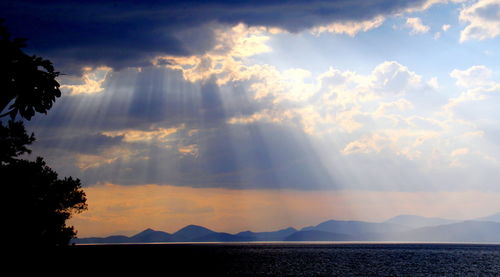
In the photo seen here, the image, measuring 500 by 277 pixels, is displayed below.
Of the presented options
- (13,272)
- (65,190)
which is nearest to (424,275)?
(65,190)

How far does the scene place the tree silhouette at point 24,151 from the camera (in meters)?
31.1

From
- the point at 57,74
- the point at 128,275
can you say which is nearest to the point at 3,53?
the point at 57,74

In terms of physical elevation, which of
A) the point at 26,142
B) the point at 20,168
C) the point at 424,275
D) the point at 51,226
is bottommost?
the point at 424,275

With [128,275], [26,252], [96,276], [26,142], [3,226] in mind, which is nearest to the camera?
[3,226]

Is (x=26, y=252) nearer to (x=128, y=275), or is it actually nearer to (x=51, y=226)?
(x=51, y=226)

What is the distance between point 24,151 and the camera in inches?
1992

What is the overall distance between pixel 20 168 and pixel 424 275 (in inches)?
3218

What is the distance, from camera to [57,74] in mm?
33312

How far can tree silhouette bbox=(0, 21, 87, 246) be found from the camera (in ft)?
102

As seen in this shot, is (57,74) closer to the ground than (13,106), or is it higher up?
higher up

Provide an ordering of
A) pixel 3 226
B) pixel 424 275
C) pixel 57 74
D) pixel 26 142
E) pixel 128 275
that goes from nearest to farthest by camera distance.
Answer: pixel 57 74 → pixel 3 226 → pixel 26 142 → pixel 128 275 → pixel 424 275

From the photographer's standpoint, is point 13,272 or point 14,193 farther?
point 13,272

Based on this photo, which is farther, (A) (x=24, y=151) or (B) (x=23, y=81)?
(A) (x=24, y=151)

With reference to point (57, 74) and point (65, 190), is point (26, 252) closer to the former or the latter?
point (57, 74)
